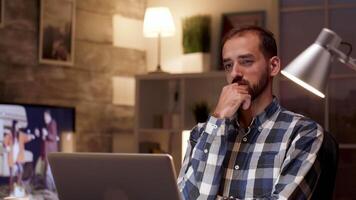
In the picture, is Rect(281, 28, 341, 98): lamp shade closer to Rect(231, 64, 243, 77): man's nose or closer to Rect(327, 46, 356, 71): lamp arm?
Rect(327, 46, 356, 71): lamp arm

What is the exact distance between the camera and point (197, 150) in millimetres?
1950

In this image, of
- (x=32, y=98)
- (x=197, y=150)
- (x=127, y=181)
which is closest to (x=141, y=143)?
(x=32, y=98)

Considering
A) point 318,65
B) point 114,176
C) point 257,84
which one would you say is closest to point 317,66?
point 318,65

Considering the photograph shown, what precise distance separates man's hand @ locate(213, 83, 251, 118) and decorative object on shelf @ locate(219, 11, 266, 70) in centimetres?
292

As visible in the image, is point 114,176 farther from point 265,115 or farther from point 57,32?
point 57,32

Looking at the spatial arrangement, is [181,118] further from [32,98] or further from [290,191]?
[290,191]

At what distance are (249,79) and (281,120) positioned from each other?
153mm

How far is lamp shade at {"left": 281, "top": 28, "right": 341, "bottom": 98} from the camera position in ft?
5.81

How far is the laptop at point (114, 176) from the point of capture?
4.92 ft

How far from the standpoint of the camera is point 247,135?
193 centimetres

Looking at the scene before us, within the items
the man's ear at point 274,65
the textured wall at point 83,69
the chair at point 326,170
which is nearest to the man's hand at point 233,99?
the man's ear at point 274,65

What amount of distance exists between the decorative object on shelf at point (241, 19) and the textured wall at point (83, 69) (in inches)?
29.4

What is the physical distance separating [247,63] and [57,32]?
277 cm

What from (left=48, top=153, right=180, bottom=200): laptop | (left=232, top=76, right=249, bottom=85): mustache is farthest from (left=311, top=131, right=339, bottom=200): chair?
(left=48, top=153, right=180, bottom=200): laptop
